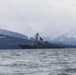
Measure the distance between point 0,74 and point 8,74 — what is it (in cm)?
135

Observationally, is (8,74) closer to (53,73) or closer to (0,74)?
(0,74)

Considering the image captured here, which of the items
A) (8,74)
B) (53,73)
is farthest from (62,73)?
(8,74)

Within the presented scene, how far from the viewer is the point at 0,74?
53781 millimetres

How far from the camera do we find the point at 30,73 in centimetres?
5491

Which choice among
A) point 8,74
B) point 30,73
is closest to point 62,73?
point 30,73

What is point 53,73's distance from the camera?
54.4 m

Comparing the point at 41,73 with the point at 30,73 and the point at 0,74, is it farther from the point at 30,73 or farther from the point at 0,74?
the point at 0,74

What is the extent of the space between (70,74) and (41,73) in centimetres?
510

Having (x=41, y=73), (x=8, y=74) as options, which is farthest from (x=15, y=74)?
(x=41, y=73)

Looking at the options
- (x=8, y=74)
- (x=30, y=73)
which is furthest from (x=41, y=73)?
(x=8, y=74)

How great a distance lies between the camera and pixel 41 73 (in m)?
54.7

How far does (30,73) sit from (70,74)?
22.9 ft

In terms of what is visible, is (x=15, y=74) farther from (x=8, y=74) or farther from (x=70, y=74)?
(x=70, y=74)

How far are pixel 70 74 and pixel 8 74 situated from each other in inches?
410
